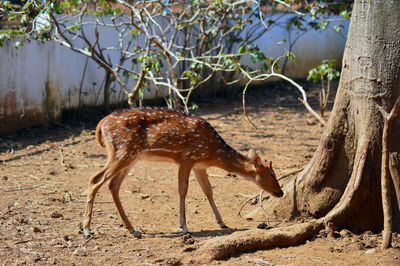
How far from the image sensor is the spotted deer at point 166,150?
210 inches

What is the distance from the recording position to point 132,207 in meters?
6.19

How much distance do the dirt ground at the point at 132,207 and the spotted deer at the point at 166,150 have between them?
0.99 feet

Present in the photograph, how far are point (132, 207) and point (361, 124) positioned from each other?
9.06ft

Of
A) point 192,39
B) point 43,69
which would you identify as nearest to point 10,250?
point 43,69

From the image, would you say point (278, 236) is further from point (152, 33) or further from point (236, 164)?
point (152, 33)

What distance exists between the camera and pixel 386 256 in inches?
176

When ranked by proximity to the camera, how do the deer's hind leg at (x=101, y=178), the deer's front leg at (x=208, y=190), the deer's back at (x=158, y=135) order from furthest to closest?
the deer's front leg at (x=208, y=190) → the deer's back at (x=158, y=135) → the deer's hind leg at (x=101, y=178)

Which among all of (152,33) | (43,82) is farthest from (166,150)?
(152,33)

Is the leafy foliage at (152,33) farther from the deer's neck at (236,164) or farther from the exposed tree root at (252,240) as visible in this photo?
the exposed tree root at (252,240)

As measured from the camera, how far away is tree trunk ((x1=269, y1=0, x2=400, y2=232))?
15.8 ft

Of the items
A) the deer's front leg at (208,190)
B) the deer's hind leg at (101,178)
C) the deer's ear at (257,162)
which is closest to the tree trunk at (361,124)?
the deer's ear at (257,162)

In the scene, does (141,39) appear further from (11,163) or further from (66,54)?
(11,163)

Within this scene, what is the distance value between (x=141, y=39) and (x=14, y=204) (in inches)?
251

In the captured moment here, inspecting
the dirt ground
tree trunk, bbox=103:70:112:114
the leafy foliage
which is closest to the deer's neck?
the dirt ground
